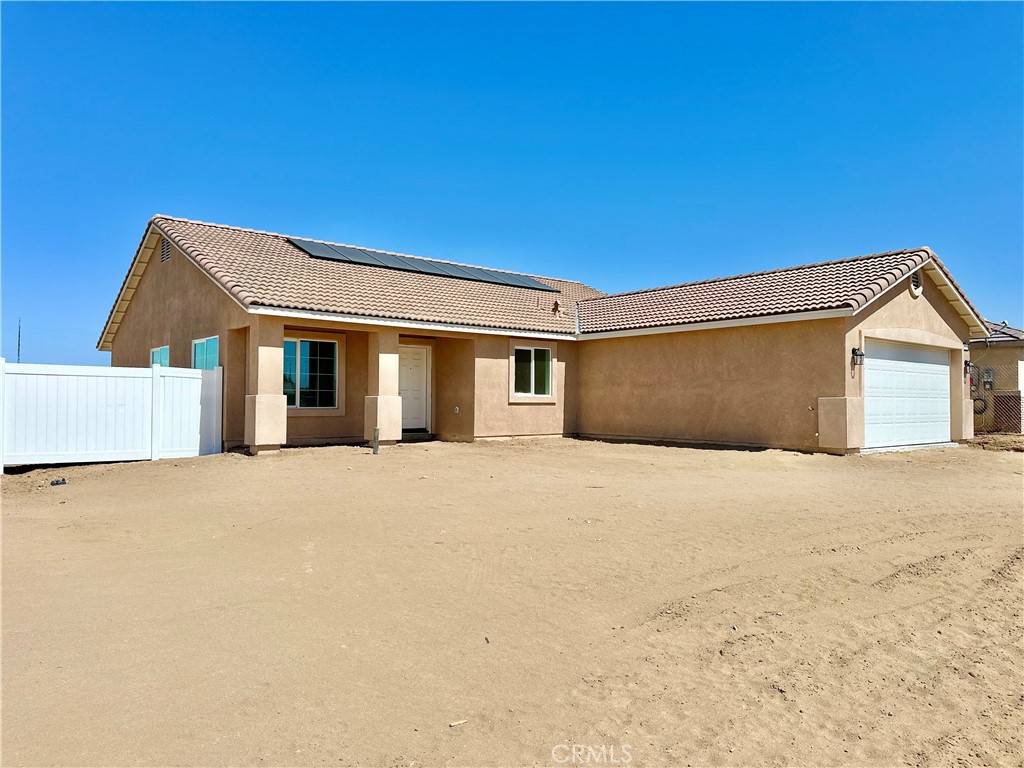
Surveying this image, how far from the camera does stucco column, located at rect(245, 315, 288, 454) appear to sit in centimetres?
1347

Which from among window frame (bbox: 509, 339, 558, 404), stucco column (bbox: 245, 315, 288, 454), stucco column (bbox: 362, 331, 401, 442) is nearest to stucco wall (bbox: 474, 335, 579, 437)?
window frame (bbox: 509, 339, 558, 404)

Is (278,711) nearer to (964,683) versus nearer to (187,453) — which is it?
(964,683)

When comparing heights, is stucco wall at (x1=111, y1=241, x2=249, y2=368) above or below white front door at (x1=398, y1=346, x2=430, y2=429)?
above

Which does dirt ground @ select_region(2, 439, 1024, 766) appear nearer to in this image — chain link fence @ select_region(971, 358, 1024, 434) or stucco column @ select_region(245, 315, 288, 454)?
stucco column @ select_region(245, 315, 288, 454)

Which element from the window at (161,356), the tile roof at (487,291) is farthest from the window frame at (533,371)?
the window at (161,356)

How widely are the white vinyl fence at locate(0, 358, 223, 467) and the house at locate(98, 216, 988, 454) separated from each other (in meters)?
0.95

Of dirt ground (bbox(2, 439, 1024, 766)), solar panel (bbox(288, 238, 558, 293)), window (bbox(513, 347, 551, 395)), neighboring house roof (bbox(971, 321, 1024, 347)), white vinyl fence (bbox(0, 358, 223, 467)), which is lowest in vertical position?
dirt ground (bbox(2, 439, 1024, 766))

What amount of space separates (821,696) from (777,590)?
5.11ft

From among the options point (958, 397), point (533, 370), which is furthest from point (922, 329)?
point (533, 370)

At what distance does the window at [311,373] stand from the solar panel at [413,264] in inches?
135

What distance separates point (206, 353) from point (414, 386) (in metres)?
4.95

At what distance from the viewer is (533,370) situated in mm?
18469

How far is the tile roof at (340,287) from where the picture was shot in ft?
47.7

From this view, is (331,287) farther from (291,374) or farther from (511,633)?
(511,633)
